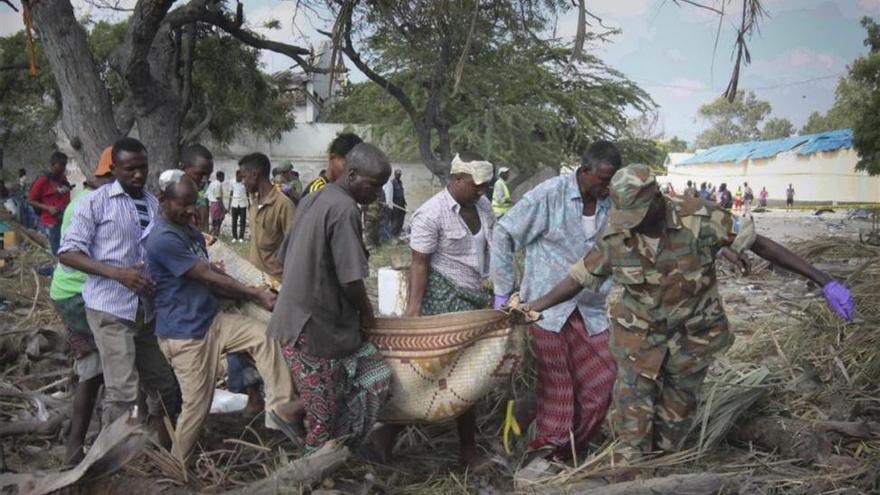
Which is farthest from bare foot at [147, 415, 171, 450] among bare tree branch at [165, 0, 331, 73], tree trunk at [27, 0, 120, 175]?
bare tree branch at [165, 0, 331, 73]

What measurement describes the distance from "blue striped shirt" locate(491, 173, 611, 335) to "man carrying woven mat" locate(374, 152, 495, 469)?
14 centimetres

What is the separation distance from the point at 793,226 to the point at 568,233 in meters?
21.0

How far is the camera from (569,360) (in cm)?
396

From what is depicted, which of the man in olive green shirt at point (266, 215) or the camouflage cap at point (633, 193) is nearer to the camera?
the camouflage cap at point (633, 193)

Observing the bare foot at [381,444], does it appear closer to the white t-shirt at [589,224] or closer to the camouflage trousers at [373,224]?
the white t-shirt at [589,224]

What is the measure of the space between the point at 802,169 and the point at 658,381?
44.7 meters

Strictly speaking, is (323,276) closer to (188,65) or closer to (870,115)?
(188,65)

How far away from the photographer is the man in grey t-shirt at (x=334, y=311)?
120 inches

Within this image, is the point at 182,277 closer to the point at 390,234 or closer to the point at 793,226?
the point at 390,234

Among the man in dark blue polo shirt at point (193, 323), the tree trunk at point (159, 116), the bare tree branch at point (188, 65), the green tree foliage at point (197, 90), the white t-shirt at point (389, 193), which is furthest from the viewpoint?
the white t-shirt at point (389, 193)

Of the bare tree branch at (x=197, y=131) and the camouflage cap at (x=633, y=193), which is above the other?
the bare tree branch at (x=197, y=131)

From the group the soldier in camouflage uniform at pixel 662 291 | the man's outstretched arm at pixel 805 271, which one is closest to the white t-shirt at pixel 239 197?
the soldier in camouflage uniform at pixel 662 291

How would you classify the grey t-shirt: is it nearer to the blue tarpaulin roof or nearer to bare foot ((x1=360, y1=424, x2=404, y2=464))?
bare foot ((x1=360, y1=424, x2=404, y2=464))

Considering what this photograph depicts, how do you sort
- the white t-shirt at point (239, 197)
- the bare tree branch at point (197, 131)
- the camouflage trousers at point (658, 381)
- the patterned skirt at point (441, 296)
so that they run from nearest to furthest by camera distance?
1. the camouflage trousers at point (658, 381)
2. the patterned skirt at point (441, 296)
3. the bare tree branch at point (197, 131)
4. the white t-shirt at point (239, 197)
